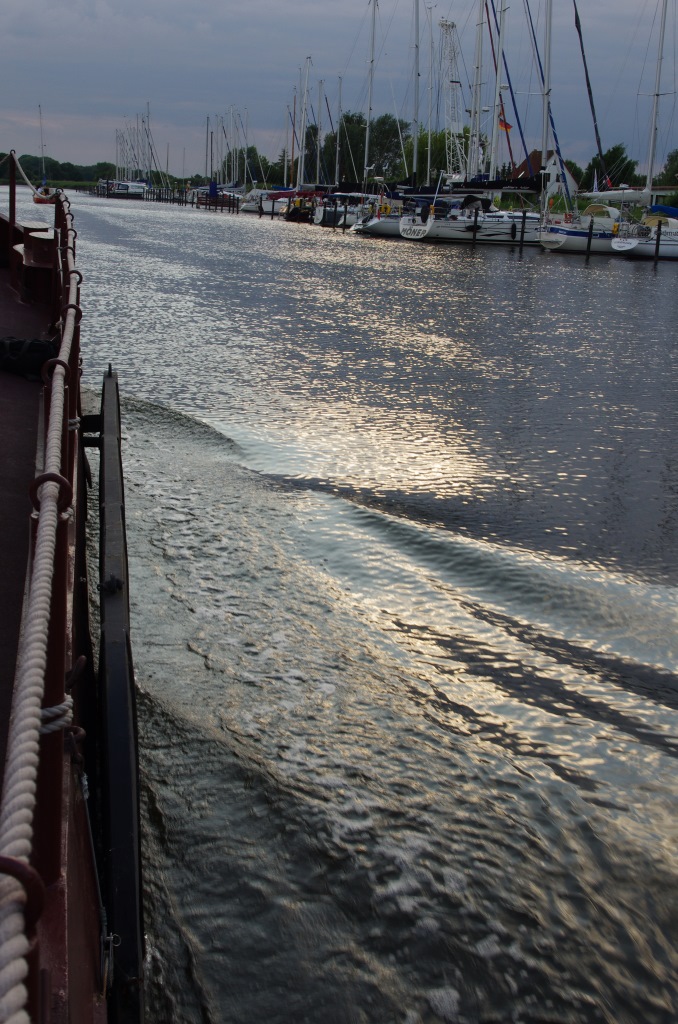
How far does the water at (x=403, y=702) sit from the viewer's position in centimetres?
318

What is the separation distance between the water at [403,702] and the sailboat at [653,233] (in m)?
35.2

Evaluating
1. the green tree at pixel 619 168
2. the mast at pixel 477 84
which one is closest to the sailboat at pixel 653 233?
the mast at pixel 477 84

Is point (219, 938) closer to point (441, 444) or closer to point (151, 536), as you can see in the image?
point (151, 536)

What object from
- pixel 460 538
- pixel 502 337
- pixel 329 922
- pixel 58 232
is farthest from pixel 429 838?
pixel 502 337

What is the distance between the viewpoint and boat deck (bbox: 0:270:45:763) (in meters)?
3.05

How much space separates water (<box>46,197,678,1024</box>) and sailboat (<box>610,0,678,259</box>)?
35179 mm

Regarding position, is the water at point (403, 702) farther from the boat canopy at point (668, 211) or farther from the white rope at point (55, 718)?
the boat canopy at point (668, 211)

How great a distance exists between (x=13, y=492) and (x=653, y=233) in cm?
4536

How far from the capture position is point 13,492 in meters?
4.29

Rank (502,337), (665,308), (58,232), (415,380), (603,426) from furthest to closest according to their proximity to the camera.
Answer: (665,308) → (502,337) → (415,380) → (603,426) → (58,232)

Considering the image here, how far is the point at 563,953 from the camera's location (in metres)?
3.23

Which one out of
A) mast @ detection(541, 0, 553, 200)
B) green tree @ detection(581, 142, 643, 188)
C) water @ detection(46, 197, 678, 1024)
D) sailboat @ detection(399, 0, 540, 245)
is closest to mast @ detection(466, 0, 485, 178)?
sailboat @ detection(399, 0, 540, 245)

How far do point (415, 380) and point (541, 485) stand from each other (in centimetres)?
457

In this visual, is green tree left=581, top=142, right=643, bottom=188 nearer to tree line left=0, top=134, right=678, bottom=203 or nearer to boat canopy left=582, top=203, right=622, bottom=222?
tree line left=0, top=134, right=678, bottom=203
